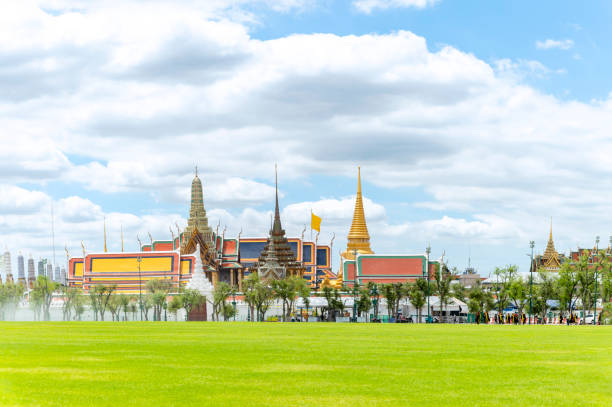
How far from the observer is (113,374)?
19.0 m

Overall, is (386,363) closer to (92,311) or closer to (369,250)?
(92,311)

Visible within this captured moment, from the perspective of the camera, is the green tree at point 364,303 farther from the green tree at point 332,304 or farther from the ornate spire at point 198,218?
the ornate spire at point 198,218

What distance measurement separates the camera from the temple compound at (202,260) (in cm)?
10981

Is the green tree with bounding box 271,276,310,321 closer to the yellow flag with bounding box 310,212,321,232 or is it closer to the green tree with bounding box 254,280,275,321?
the green tree with bounding box 254,280,275,321

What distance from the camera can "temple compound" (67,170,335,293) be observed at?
10981 cm

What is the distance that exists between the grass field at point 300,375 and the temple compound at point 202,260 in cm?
7570

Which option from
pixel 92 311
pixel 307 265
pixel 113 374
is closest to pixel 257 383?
pixel 113 374

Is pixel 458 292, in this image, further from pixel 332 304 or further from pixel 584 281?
pixel 584 281

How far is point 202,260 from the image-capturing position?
396 ft

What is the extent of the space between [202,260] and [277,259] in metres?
12.9

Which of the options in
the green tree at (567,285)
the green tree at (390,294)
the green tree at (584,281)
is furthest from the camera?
the green tree at (390,294)

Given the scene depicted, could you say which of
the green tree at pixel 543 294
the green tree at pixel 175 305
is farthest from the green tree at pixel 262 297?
the green tree at pixel 543 294

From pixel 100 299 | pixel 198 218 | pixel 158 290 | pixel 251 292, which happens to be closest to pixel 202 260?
pixel 198 218

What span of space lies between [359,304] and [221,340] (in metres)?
55.3
